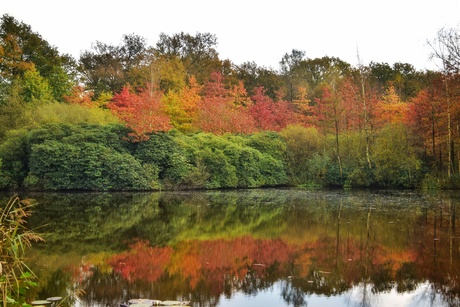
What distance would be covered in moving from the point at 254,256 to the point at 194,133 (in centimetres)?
2101

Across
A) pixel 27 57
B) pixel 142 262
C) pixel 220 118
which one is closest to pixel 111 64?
pixel 27 57

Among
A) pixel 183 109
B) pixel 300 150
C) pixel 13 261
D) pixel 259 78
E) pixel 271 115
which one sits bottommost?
pixel 13 261

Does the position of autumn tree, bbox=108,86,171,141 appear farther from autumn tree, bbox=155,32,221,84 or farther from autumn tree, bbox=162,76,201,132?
autumn tree, bbox=155,32,221,84

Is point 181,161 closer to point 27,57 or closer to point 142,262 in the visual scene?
Answer: point 142,262

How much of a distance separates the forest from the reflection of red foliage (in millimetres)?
14954

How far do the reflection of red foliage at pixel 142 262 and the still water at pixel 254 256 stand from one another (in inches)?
0.7

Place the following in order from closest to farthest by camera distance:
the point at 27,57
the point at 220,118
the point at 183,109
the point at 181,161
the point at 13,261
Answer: the point at 13,261 < the point at 181,161 < the point at 220,118 < the point at 183,109 < the point at 27,57

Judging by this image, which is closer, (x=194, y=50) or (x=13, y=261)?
(x=13, y=261)

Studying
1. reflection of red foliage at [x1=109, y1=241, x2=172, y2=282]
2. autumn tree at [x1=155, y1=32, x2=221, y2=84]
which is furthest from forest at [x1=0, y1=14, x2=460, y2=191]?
reflection of red foliage at [x1=109, y1=241, x2=172, y2=282]

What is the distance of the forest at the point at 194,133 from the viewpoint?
23.6m

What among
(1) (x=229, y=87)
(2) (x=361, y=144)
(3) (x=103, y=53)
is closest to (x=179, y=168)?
(2) (x=361, y=144)

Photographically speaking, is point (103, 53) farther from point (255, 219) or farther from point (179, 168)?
point (255, 219)

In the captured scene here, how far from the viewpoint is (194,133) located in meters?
29.1

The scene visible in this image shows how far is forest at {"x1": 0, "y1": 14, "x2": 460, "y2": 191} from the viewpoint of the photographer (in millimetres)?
23594
